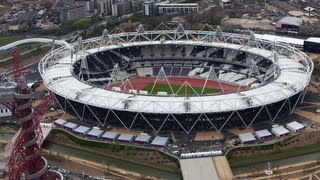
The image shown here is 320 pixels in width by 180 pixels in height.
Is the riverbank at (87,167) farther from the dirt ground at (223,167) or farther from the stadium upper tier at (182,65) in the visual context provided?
the dirt ground at (223,167)

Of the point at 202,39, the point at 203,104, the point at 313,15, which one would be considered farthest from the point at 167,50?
the point at 313,15

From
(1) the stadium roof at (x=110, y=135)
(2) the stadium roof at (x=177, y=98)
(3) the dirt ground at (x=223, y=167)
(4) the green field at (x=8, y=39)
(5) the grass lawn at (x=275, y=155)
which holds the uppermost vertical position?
(2) the stadium roof at (x=177, y=98)

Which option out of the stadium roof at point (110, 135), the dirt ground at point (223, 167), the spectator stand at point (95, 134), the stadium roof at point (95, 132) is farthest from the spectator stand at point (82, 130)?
the dirt ground at point (223, 167)

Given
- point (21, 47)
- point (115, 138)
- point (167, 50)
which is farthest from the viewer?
point (21, 47)

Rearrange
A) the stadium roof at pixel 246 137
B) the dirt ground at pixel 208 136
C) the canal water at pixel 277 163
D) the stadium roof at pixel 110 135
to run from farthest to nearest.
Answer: the stadium roof at pixel 110 135
the dirt ground at pixel 208 136
the stadium roof at pixel 246 137
the canal water at pixel 277 163

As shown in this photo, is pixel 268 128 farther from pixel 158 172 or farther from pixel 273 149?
pixel 158 172

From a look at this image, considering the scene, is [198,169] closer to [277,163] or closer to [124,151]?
[277,163]

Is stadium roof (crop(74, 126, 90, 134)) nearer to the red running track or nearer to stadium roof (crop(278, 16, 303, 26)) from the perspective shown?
the red running track

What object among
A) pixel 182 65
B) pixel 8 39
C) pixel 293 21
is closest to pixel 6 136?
pixel 182 65
